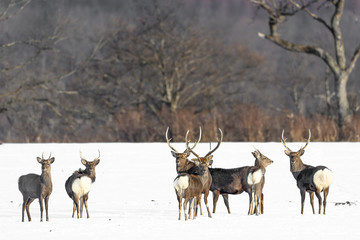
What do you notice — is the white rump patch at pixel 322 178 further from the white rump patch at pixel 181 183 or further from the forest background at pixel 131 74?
the forest background at pixel 131 74

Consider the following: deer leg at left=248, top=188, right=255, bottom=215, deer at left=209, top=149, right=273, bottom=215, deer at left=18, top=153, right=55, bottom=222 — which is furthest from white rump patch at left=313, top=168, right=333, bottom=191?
deer at left=18, top=153, right=55, bottom=222

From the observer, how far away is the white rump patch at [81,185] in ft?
38.8

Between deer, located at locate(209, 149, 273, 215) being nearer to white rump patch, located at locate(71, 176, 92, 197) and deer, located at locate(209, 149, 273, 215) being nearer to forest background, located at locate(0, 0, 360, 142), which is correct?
white rump patch, located at locate(71, 176, 92, 197)

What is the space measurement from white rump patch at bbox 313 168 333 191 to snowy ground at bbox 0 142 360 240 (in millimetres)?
560

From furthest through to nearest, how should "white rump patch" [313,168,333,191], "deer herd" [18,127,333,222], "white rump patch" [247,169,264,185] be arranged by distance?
"white rump patch" [247,169,264,185] < "white rump patch" [313,168,333,191] < "deer herd" [18,127,333,222]

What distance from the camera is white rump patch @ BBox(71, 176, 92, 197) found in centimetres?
1181

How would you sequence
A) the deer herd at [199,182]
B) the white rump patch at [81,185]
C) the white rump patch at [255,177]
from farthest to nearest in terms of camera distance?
1. the white rump patch at [255,177]
2. the deer herd at [199,182]
3. the white rump patch at [81,185]

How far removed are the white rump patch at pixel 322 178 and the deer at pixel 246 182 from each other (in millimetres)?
957

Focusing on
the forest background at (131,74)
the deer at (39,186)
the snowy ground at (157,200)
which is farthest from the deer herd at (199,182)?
the forest background at (131,74)

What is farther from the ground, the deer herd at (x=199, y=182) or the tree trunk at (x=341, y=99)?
the tree trunk at (x=341, y=99)

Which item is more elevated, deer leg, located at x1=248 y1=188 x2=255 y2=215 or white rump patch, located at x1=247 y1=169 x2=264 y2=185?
white rump patch, located at x1=247 y1=169 x2=264 y2=185

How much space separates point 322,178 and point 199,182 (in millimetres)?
2139

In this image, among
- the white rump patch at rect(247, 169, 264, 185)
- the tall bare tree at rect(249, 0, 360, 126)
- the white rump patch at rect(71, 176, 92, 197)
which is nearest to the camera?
the white rump patch at rect(71, 176, 92, 197)

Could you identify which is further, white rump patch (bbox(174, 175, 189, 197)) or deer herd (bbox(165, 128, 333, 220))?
deer herd (bbox(165, 128, 333, 220))
